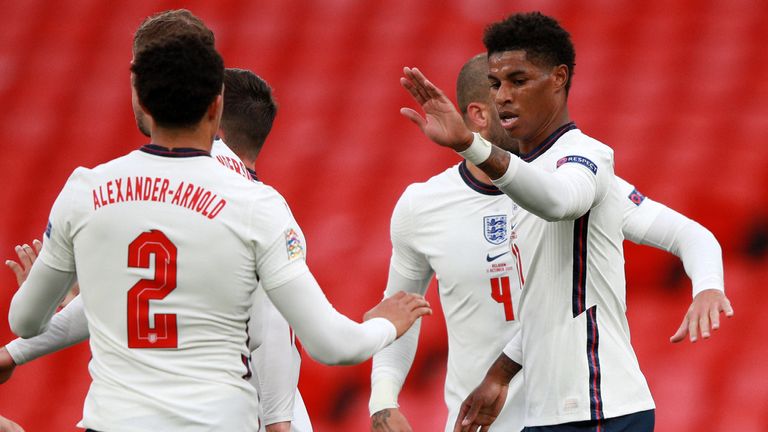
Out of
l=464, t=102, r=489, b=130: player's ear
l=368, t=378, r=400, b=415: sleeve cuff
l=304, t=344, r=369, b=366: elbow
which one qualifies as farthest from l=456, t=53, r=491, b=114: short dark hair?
l=304, t=344, r=369, b=366: elbow

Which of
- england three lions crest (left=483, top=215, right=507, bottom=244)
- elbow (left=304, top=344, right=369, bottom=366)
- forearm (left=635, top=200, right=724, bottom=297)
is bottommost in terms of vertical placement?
elbow (left=304, top=344, right=369, bottom=366)

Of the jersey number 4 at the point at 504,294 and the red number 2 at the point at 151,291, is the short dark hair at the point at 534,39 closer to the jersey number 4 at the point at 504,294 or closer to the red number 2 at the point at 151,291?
the jersey number 4 at the point at 504,294

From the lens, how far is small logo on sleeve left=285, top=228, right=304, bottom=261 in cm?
244

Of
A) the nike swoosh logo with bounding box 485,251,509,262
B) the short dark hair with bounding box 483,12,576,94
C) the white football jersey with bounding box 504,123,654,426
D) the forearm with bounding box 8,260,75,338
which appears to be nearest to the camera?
the forearm with bounding box 8,260,75,338

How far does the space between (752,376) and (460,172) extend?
8.11 ft

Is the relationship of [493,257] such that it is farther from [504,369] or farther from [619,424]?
[619,424]

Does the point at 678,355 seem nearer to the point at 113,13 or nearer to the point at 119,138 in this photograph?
the point at 119,138

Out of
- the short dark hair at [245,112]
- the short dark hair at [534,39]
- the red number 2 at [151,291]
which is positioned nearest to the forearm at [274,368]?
the short dark hair at [245,112]

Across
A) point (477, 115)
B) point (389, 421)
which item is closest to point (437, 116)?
point (477, 115)

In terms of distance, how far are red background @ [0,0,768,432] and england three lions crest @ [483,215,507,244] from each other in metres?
1.96

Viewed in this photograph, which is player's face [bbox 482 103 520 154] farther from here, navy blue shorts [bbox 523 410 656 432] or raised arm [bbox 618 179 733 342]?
navy blue shorts [bbox 523 410 656 432]

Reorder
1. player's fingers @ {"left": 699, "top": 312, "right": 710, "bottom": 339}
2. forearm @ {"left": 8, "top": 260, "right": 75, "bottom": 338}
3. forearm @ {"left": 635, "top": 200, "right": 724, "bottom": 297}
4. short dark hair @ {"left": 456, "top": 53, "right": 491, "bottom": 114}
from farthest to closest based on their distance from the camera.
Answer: short dark hair @ {"left": 456, "top": 53, "right": 491, "bottom": 114}, forearm @ {"left": 635, "top": 200, "right": 724, "bottom": 297}, player's fingers @ {"left": 699, "top": 312, "right": 710, "bottom": 339}, forearm @ {"left": 8, "top": 260, "right": 75, "bottom": 338}

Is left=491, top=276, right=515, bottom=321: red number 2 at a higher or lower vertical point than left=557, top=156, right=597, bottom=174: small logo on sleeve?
lower

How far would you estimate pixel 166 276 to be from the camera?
94.4 inches
